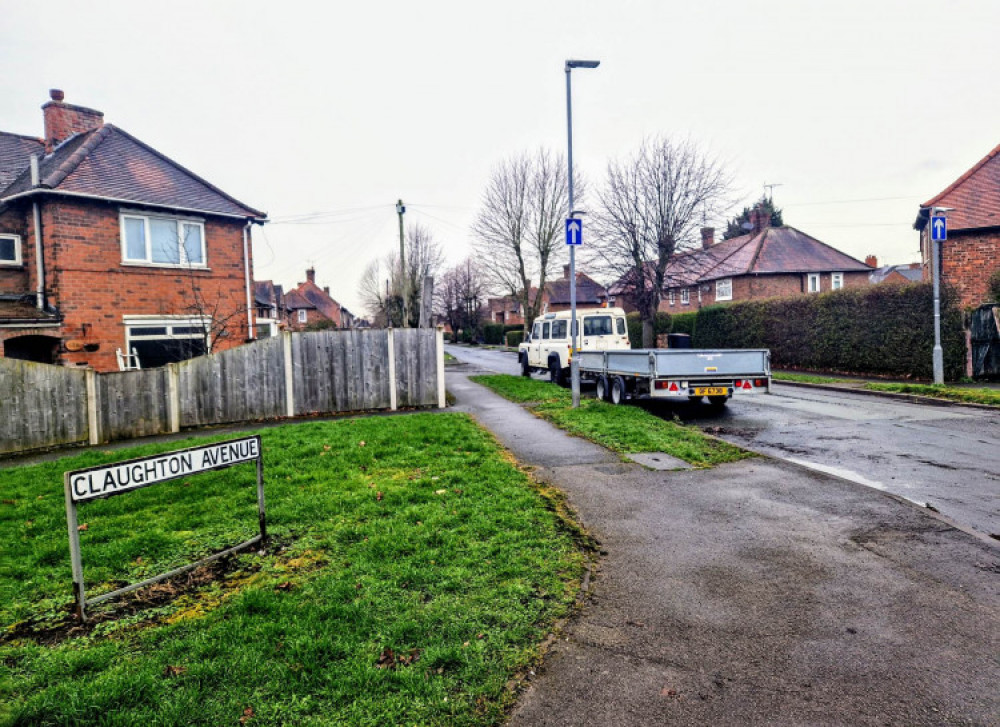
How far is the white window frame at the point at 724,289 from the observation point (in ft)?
134

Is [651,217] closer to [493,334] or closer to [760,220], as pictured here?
[760,220]

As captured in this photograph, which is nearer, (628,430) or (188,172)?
(628,430)

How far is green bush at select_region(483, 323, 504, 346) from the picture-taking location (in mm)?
69625

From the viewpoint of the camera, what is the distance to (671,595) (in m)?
4.23

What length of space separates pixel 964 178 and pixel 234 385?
90.2ft

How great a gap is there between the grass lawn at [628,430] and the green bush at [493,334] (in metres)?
53.2

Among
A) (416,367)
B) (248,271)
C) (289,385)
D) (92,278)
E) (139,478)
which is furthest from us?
(248,271)

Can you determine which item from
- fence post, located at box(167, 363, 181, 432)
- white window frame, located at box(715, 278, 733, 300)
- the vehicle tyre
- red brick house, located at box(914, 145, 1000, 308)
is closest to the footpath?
the vehicle tyre

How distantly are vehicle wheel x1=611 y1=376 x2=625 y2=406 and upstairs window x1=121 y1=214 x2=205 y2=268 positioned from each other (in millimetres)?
12850

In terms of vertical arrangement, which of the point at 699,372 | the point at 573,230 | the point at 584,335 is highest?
the point at 573,230

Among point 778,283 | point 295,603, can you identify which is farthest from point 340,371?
point 778,283

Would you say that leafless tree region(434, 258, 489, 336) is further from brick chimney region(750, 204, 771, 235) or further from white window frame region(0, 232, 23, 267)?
white window frame region(0, 232, 23, 267)

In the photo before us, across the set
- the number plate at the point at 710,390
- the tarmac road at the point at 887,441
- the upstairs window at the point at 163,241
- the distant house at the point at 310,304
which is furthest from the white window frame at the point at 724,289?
the distant house at the point at 310,304

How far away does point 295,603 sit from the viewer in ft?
13.0
